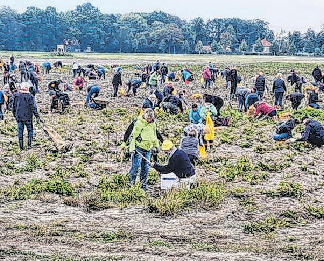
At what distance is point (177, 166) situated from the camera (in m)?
12.1

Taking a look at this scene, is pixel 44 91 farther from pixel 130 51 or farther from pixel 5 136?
pixel 130 51

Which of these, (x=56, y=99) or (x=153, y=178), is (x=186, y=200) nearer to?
(x=153, y=178)

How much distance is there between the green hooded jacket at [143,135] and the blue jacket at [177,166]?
22.7 inches

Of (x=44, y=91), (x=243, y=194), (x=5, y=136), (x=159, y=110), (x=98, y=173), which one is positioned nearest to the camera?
(x=243, y=194)

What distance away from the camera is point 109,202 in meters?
11.8

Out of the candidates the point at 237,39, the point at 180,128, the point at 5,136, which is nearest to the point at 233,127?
the point at 180,128

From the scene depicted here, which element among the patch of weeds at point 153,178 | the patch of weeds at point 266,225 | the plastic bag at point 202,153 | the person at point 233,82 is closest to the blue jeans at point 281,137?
the plastic bag at point 202,153

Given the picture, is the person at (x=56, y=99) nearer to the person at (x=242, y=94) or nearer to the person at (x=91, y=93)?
the person at (x=91, y=93)

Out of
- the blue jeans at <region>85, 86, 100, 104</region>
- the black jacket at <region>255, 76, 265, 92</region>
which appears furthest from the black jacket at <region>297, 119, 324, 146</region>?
the blue jeans at <region>85, 86, 100, 104</region>

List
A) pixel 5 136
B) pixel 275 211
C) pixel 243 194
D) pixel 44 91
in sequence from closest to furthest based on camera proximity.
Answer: pixel 275 211 → pixel 243 194 → pixel 5 136 → pixel 44 91

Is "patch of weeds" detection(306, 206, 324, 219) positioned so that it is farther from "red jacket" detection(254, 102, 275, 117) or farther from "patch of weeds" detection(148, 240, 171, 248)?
"red jacket" detection(254, 102, 275, 117)

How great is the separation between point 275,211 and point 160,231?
2579 mm

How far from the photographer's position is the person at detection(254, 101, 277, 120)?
2280 cm

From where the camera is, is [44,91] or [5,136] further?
[44,91]
